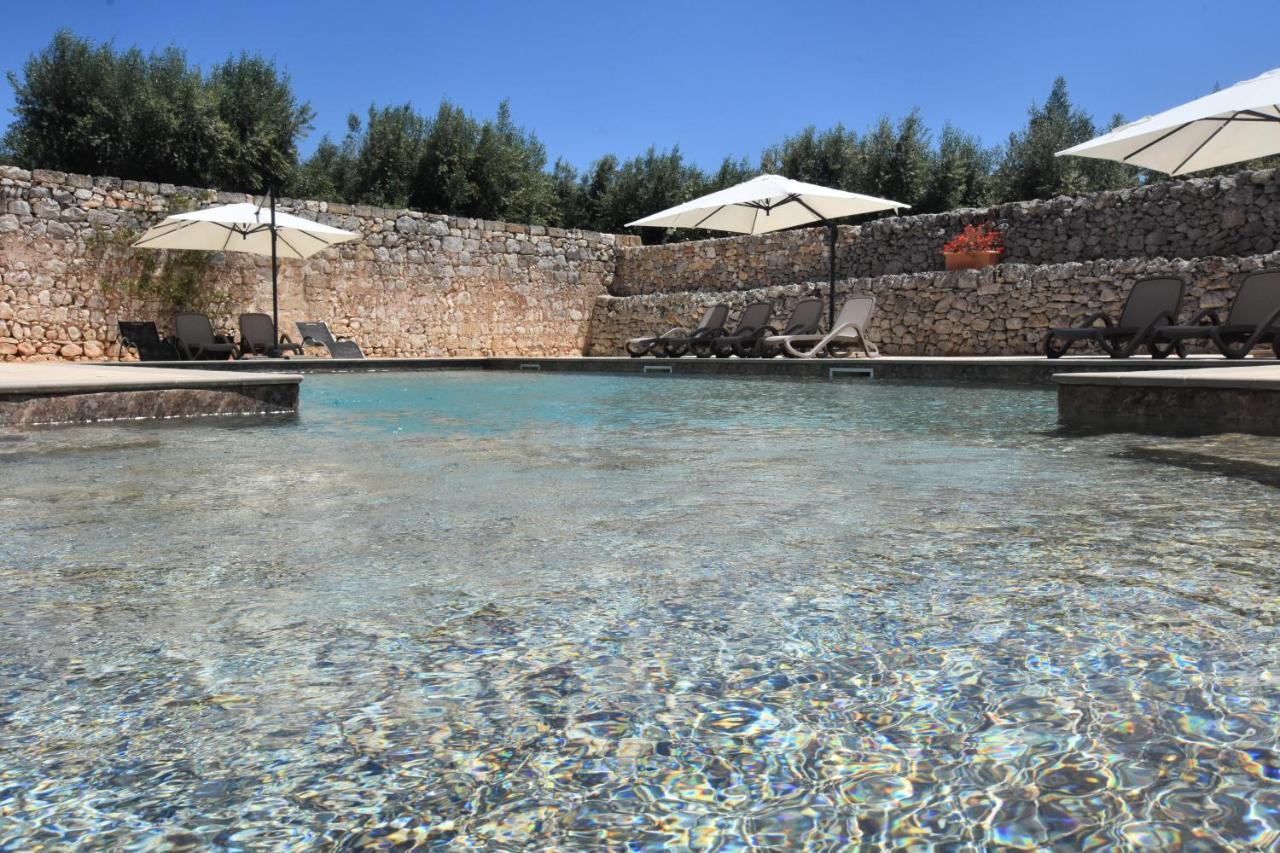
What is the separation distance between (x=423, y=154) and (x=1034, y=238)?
14.7m

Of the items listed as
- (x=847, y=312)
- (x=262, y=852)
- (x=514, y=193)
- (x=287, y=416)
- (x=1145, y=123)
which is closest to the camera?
(x=262, y=852)

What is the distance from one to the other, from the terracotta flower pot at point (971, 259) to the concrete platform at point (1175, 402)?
7696 mm

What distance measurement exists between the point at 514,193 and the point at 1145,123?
56.1 feet

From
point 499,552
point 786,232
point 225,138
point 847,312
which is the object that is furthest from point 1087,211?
point 225,138

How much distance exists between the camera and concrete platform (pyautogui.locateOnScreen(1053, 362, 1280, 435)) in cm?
428

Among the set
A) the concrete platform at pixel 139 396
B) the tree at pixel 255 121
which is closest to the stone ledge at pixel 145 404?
the concrete platform at pixel 139 396

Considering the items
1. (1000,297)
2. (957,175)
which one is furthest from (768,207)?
(957,175)

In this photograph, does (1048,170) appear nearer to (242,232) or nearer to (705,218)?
(705,218)

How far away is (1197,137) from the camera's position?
289 inches

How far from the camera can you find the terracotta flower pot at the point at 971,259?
40.4 feet

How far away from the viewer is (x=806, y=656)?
1.37 meters

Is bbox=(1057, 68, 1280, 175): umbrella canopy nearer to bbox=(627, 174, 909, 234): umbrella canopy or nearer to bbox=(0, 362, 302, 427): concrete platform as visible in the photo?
bbox=(627, 174, 909, 234): umbrella canopy

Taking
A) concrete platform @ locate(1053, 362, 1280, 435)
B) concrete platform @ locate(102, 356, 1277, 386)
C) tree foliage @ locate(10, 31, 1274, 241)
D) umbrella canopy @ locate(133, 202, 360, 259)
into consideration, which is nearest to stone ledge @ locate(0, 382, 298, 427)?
concrete platform @ locate(102, 356, 1277, 386)

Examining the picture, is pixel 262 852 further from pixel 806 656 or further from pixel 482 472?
pixel 482 472
